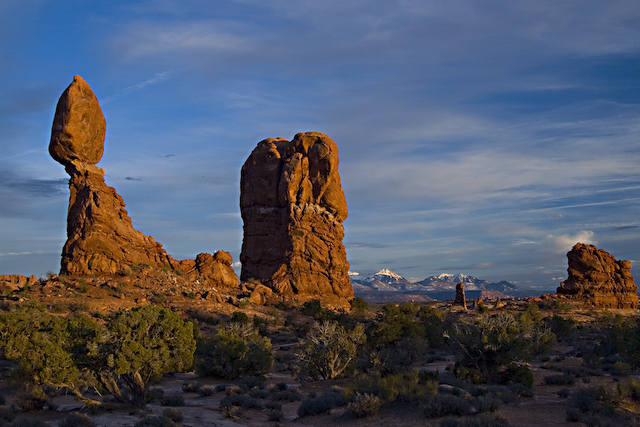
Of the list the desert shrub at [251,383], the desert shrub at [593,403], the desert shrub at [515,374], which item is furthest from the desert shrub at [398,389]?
the desert shrub at [251,383]

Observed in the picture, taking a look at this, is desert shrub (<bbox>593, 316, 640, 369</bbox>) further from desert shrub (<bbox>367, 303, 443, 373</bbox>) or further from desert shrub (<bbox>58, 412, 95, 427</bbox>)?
desert shrub (<bbox>58, 412, 95, 427</bbox>)

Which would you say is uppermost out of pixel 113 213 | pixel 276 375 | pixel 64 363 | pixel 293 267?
pixel 113 213

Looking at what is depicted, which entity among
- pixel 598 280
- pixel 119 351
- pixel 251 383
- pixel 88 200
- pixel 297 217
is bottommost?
pixel 251 383

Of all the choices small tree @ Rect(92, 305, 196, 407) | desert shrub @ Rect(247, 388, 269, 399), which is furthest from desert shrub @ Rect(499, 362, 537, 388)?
small tree @ Rect(92, 305, 196, 407)

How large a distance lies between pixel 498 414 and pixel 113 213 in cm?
4349

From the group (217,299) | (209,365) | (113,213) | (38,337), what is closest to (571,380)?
(209,365)

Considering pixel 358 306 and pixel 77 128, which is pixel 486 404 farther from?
pixel 358 306

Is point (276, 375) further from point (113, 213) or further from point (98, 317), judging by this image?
point (113, 213)

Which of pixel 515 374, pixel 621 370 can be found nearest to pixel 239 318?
pixel 515 374

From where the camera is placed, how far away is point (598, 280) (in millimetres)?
71250

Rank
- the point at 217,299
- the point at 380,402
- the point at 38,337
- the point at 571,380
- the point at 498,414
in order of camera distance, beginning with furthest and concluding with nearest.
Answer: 1. the point at 217,299
2. the point at 571,380
3. the point at 38,337
4. the point at 380,402
5. the point at 498,414

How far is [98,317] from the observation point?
38.3 metres

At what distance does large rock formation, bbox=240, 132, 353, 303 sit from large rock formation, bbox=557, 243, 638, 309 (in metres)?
31.9

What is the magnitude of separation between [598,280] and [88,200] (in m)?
64.6
